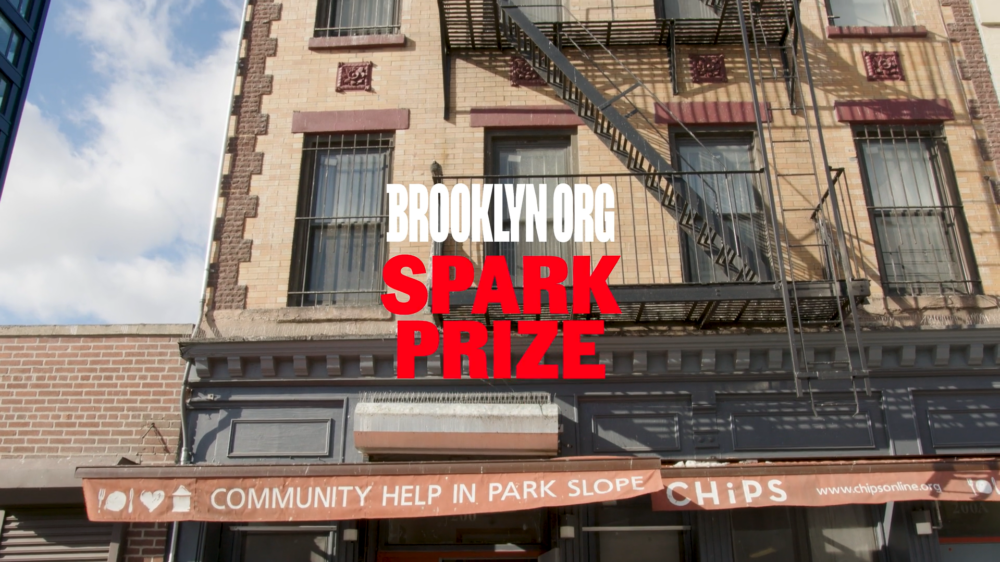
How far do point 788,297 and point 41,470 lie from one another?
675cm

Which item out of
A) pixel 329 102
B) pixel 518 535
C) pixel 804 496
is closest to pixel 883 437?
pixel 804 496

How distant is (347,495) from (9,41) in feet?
97.8

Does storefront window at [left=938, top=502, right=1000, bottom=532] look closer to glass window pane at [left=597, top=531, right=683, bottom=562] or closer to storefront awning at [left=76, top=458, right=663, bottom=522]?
glass window pane at [left=597, top=531, right=683, bottom=562]

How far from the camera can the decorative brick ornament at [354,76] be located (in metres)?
8.78

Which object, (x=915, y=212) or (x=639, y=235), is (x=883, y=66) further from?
(x=639, y=235)

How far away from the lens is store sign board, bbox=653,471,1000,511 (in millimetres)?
6102

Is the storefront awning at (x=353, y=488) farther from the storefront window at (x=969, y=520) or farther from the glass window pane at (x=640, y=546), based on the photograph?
the storefront window at (x=969, y=520)

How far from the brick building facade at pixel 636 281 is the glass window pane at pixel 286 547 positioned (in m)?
0.02

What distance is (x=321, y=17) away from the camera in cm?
931

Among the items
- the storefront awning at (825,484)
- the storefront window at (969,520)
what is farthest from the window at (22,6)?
the storefront window at (969,520)

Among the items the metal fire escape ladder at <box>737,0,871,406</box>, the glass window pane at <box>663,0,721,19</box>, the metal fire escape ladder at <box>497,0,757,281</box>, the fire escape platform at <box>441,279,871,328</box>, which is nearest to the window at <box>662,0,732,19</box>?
the glass window pane at <box>663,0,721,19</box>

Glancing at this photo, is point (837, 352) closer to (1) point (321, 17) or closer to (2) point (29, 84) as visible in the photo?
(1) point (321, 17)

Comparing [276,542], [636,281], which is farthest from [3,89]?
[636,281]

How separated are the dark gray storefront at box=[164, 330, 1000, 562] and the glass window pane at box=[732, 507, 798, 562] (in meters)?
0.01
